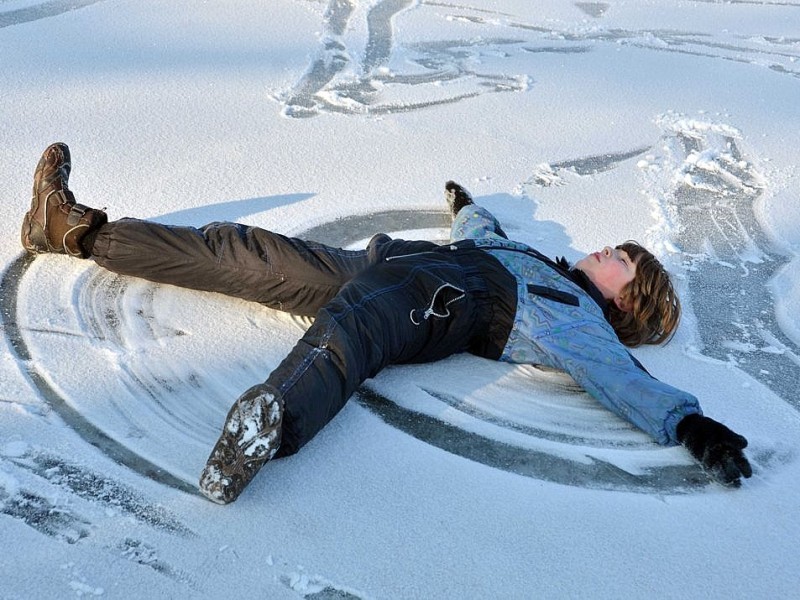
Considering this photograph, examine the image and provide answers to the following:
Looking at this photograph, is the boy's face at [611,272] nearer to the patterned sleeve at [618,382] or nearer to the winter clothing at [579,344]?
the winter clothing at [579,344]

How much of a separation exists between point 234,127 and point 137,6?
1.76 m

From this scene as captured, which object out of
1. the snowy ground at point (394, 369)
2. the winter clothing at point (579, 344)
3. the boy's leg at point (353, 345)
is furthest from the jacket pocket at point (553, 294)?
the snowy ground at point (394, 369)

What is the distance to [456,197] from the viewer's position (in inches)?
133

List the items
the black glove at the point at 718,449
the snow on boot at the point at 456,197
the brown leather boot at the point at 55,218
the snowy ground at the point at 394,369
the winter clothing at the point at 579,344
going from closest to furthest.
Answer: the snowy ground at the point at 394,369
the black glove at the point at 718,449
the winter clothing at the point at 579,344
the brown leather boot at the point at 55,218
the snow on boot at the point at 456,197

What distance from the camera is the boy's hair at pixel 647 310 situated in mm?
2766

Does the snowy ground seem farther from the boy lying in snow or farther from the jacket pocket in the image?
the jacket pocket

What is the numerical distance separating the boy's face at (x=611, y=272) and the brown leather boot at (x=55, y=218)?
62.5 inches

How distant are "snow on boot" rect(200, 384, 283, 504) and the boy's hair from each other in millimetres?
1321

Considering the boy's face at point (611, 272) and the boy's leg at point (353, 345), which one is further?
the boy's face at point (611, 272)

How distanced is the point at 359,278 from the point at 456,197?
3.40ft

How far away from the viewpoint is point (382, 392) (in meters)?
2.43

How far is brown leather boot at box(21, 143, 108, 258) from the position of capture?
2.66 metres

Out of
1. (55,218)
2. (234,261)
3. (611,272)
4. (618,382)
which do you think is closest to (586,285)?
(611,272)

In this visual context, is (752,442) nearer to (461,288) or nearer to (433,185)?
(461,288)
